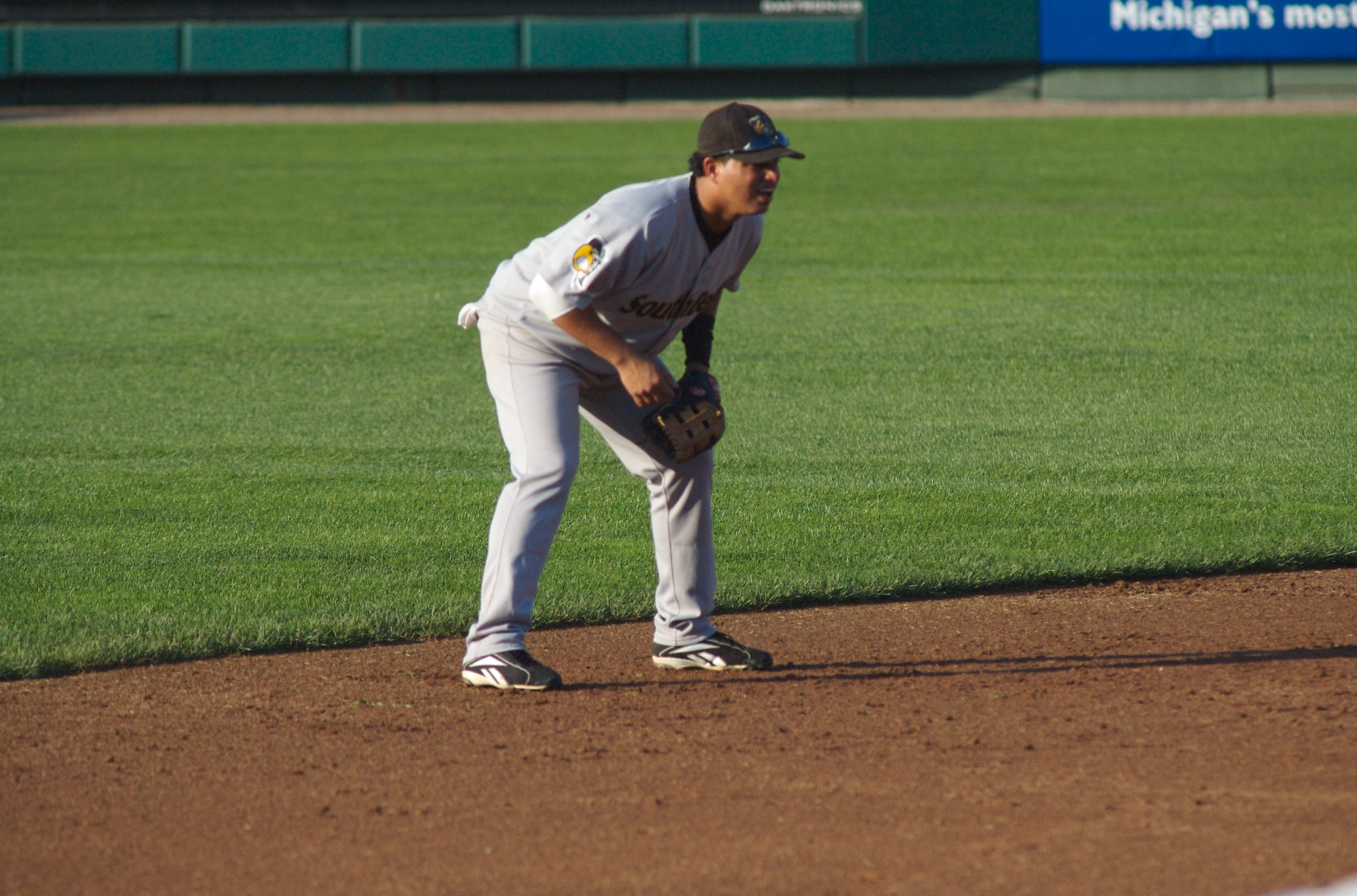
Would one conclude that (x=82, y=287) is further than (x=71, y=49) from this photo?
No

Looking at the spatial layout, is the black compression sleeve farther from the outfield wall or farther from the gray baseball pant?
the outfield wall

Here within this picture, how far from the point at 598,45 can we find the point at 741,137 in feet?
90.6

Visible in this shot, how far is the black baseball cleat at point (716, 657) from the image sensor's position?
181 inches

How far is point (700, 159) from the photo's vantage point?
4078 mm

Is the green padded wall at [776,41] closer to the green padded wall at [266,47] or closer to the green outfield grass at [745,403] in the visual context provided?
the green padded wall at [266,47]

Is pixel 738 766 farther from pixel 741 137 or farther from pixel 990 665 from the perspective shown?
pixel 741 137

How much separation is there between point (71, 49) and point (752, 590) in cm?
2953

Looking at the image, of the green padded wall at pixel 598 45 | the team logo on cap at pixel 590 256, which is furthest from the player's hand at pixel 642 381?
the green padded wall at pixel 598 45

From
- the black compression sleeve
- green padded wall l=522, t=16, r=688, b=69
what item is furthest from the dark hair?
green padded wall l=522, t=16, r=688, b=69

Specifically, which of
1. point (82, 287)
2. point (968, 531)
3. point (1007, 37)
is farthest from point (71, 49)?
point (968, 531)

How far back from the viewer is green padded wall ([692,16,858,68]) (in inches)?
1162

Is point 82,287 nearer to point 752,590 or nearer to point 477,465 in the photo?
point 477,465

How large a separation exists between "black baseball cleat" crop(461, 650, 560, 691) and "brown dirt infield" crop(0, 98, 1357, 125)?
2393cm

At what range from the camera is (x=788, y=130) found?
25641mm
